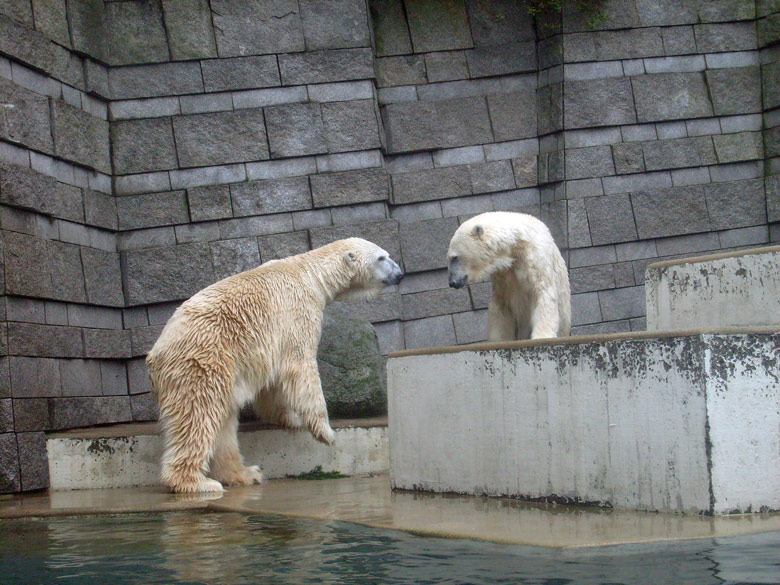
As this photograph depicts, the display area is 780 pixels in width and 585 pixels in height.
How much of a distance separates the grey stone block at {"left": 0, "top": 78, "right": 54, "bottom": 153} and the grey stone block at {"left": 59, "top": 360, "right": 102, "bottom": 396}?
1630mm

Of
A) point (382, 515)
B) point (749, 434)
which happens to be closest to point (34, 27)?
point (382, 515)

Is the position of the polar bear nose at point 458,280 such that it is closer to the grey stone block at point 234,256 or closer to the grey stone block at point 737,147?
the grey stone block at point 234,256

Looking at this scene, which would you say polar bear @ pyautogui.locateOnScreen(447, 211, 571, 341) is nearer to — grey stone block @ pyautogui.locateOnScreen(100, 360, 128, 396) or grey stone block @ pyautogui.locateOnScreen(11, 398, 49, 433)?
grey stone block @ pyautogui.locateOnScreen(11, 398, 49, 433)

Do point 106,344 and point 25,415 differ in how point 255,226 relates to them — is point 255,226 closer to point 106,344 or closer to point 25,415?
point 106,344

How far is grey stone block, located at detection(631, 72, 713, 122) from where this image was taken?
900 cm

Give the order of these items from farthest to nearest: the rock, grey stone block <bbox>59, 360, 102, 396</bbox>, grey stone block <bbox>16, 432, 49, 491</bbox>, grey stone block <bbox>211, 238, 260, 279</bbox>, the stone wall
Result: grey stone block <bbox>211, 238, 260, 279</bbox>
the stone wall
the rock
grey stone block <bbox>59, 360, 102, 396</bbox>
grey stone block <bbox>16, 432, 49, 491</bbox>

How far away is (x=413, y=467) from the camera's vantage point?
5344 mm

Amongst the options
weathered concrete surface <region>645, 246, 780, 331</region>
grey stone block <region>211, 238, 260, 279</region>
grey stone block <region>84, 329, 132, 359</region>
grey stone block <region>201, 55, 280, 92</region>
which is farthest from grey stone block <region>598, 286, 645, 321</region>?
grey stone block <region>84, 329, 132, 359</region>

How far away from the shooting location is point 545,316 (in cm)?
573

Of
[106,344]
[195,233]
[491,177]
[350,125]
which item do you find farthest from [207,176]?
[491,177]

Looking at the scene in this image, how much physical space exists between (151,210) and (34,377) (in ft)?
6.83

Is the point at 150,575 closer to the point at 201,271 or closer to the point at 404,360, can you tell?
the point at 404,360

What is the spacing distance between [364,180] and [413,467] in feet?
12.1

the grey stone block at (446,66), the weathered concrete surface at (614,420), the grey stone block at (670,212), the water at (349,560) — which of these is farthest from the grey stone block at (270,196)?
the water at (349,560)
